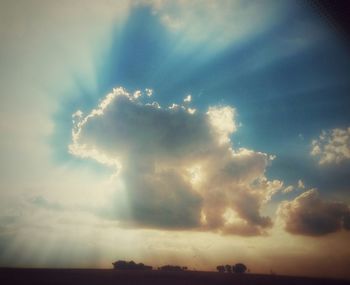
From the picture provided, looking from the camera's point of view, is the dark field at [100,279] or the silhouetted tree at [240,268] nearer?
the dark field at [100,279]

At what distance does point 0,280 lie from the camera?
28344 millimetres

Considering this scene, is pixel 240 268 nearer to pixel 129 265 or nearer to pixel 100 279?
pixel 129 265

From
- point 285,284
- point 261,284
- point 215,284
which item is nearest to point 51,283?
point 215,284

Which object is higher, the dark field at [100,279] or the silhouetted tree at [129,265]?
the dark field at [100,279]

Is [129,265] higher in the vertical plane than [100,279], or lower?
lower

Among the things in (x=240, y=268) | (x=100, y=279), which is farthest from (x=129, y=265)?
(x=100, y=279)

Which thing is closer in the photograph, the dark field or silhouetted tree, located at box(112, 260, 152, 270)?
the dark field

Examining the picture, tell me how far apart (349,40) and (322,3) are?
9.78ft

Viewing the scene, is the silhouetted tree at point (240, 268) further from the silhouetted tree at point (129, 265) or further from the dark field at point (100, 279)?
the dark field at point (100, 279)

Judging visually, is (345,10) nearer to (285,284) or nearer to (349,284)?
(285,284)

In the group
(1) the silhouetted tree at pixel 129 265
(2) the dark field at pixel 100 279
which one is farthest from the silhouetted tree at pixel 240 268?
(2) the dark field at pixel 100 279

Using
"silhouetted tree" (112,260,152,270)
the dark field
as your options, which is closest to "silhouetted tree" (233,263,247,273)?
"silhouetted tree" (112,260,152,270)

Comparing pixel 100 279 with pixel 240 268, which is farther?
pixel 240 268

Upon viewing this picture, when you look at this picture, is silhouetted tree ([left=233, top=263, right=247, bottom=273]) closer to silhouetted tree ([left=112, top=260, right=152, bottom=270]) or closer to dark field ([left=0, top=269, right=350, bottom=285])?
silhouetted tree ([left=112, top=260, right=152, bottom=270])
